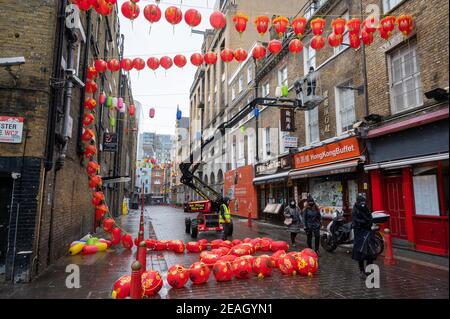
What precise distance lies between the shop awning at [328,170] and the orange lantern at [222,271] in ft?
23.9

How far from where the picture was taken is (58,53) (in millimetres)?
7137

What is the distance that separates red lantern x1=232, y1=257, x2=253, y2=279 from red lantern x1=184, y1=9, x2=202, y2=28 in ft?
19.5

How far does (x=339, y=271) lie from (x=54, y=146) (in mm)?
7199

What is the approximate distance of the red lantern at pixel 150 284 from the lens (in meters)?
5.15

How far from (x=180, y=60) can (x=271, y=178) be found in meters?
10.9

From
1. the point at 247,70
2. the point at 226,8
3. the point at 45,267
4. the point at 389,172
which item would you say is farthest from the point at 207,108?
the point at 45,267

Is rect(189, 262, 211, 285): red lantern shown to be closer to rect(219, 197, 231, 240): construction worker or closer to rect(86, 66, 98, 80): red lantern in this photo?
rect(219, 197, 231, 240): construction worker

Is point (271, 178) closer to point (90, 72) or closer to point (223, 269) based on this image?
point (90, 72)

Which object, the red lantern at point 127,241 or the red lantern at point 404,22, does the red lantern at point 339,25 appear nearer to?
the red lantern at point 404,22

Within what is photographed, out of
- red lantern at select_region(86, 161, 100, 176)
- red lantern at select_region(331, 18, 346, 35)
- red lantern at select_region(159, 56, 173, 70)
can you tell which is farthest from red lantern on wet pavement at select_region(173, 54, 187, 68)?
red lantern at select_region(86, 161, 100, 176)

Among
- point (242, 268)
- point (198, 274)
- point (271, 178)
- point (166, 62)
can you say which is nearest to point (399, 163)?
point (242, 268)

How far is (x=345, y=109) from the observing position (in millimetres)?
13477

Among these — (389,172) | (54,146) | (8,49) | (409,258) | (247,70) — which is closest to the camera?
(8,49)
